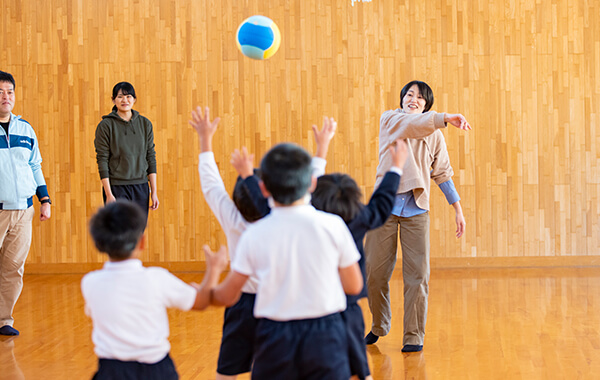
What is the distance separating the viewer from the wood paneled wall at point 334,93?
19.9 feet

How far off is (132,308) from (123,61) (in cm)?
489

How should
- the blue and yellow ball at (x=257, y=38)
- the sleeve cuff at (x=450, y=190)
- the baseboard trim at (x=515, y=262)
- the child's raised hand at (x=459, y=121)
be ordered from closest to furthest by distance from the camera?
the child's raised hand at (x=459, y=121) → the blue and yellow ball at (x=257, y=38) → the sleeve cuff at (x=450, y=190) → the baseboard trim at (x=515, y=262)

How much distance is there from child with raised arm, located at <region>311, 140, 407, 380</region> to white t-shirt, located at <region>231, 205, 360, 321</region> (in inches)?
11.7

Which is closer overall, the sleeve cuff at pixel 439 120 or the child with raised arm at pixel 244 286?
the child with raised arm at pixel 244 286

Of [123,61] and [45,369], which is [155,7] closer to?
[123,61]

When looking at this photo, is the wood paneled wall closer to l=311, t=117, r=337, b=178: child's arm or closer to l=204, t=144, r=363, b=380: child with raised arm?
l=311, t=117, r=337, b=178: child's arm


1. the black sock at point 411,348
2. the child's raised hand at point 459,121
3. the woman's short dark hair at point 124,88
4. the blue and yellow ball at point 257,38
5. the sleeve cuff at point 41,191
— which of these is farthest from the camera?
the woman's short dark hair at point 124,88

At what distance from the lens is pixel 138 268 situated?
1.76 metres

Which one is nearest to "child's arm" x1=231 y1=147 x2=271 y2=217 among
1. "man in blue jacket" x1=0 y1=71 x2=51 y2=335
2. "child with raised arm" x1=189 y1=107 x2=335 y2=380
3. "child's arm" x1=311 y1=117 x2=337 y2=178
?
"child with raised arm" x1=189 y1=107 x2=335 y2=380

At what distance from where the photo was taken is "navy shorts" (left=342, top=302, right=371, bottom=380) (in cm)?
200

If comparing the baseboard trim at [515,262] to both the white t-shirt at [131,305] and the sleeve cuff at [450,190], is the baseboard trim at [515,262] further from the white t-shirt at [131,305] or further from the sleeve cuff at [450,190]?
the white t-shirt at [131,305]

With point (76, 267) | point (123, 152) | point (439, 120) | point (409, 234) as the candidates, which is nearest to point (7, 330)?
point (123, 152)

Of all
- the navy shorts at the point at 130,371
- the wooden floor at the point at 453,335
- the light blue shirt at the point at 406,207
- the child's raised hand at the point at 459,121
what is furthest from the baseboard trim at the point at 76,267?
the navy shorts at the point at 130,371

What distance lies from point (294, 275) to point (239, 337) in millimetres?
621
